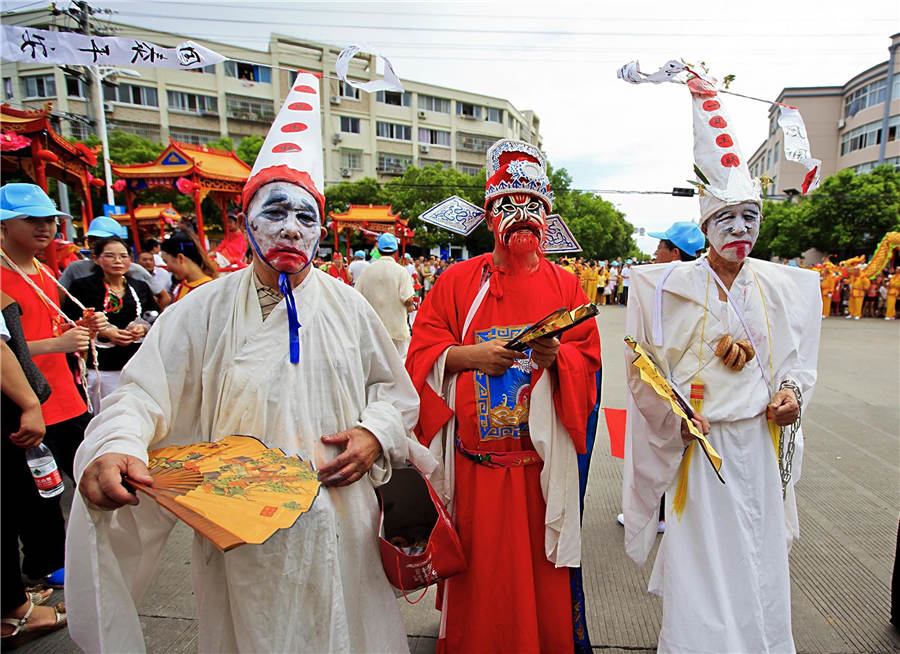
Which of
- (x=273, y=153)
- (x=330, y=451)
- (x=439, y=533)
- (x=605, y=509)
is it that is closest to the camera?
(x=330, y=451)

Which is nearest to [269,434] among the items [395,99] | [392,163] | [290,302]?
[290,302]

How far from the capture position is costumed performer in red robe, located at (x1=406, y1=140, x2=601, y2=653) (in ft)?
6.76

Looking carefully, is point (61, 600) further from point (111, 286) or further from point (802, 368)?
point (802, 368)

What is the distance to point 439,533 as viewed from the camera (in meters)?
1.83

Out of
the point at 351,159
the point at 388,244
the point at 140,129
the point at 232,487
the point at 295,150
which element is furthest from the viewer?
the point at 351,159

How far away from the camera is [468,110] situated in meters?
48.1

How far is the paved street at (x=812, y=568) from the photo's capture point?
241 centimetres

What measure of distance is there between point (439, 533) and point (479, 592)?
0.46m

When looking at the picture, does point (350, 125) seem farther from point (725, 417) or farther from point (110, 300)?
point (725, 417)

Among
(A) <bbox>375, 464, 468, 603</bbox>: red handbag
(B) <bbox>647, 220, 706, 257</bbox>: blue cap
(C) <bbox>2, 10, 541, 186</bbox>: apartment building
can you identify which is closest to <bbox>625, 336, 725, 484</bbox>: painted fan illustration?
(A) <bbox>375, 464, 468, 603</bbox>: red handbag

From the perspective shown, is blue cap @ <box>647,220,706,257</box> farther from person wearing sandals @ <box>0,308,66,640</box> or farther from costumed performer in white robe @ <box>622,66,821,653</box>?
person wearing sandals @ <box>0,308,66,640</box>

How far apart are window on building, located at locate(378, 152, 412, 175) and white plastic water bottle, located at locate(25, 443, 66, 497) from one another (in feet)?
143

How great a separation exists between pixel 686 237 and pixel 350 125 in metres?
42.8

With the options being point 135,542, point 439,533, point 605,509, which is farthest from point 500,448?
point 605,509
